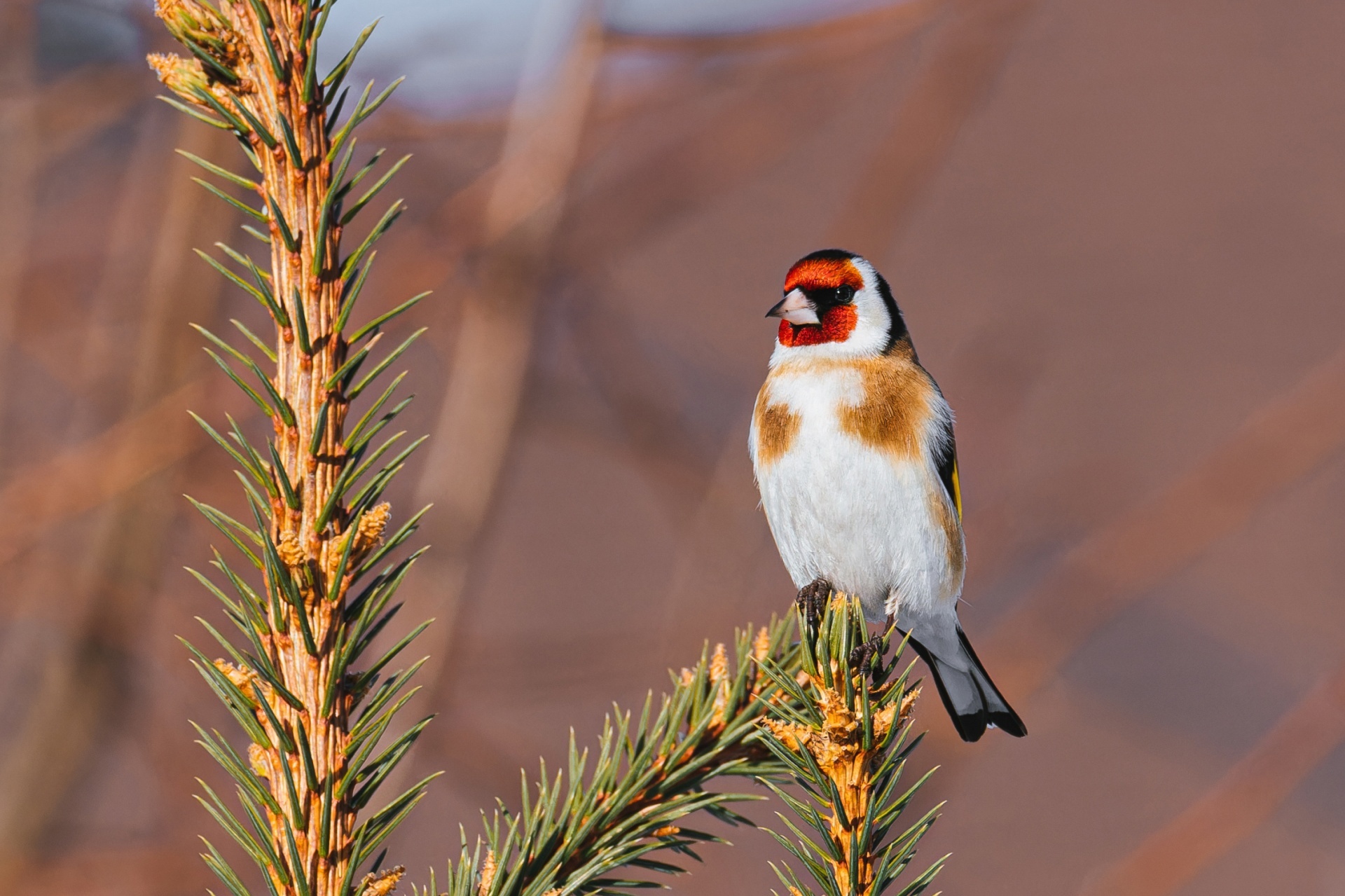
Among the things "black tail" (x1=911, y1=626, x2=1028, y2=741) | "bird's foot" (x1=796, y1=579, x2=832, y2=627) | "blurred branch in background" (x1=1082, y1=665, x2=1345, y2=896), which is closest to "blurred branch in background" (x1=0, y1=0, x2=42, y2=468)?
"bird's foot" (x1=796, y1=579, x2=832, y2=627)

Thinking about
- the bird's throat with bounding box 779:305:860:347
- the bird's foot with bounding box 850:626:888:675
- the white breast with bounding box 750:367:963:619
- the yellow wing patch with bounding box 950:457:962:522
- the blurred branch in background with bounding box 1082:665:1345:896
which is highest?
the bird's throat with bounding box 779:305:860:347

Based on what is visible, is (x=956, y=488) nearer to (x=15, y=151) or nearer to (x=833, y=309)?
(x=833, y=309)

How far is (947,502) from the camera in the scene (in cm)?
235

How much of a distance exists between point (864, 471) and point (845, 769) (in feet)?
3.19

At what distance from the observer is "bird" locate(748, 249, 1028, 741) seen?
219 cm

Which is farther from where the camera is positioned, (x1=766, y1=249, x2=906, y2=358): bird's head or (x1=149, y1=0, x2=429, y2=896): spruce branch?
(x1=766, y1=249, x2=906, y2=358): bird's head

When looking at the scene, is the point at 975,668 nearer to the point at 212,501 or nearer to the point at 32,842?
the point at 212,501

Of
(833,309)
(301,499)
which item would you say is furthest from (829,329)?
(301,499)

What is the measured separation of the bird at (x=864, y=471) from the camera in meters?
2.19

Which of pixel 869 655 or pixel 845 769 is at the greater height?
pixel 869 655

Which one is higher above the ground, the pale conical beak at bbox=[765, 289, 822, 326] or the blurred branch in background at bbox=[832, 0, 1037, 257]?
the blurred branch in background at bbox=[832, 0, 1037, 257]

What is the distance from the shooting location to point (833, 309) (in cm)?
252

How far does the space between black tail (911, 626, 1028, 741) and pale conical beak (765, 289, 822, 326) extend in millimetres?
809

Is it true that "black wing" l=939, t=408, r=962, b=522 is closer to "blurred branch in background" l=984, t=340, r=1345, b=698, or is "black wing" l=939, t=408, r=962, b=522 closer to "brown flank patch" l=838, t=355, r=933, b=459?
"brown flank patch" l=838, t=355, r=933, b=459
